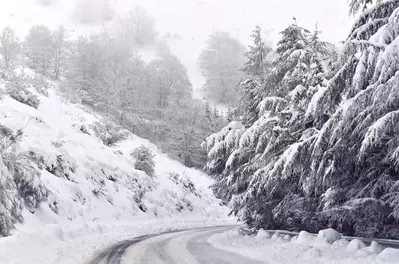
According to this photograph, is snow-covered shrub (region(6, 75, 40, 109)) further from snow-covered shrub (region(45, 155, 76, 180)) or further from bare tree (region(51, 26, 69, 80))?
bare tree (region(51, 26, 69, 80))

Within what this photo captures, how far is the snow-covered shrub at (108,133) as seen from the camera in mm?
33469

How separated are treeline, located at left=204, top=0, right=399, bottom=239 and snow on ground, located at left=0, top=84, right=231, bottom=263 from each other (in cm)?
649

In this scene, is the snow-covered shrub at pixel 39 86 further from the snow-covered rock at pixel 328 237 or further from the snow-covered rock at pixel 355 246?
the snow-covered rock at pixel 355 246

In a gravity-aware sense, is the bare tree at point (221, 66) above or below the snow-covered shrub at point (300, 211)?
above

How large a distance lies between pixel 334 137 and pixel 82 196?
54.0 feet

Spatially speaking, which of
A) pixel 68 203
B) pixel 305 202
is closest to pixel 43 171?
pixel 68 203

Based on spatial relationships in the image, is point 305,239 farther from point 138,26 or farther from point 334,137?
point 138,26

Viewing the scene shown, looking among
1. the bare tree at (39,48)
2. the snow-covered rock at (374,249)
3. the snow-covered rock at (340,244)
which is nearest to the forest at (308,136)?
the snow-covered rock at (340,244)

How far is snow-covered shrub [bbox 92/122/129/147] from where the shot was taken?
33469 mm

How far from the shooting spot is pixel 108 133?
3466cm

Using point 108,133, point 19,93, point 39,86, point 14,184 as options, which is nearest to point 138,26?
point 39,86

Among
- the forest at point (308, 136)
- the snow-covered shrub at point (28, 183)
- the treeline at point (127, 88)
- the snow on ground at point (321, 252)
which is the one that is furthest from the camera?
the treeline at point (127, 88)

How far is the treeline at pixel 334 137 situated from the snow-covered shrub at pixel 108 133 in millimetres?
19988

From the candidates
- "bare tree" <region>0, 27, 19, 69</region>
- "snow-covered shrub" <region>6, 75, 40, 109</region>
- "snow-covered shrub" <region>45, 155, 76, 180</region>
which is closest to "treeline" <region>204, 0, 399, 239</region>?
"snow-covered shrub" <region>45, 155, 76, 180</region>
